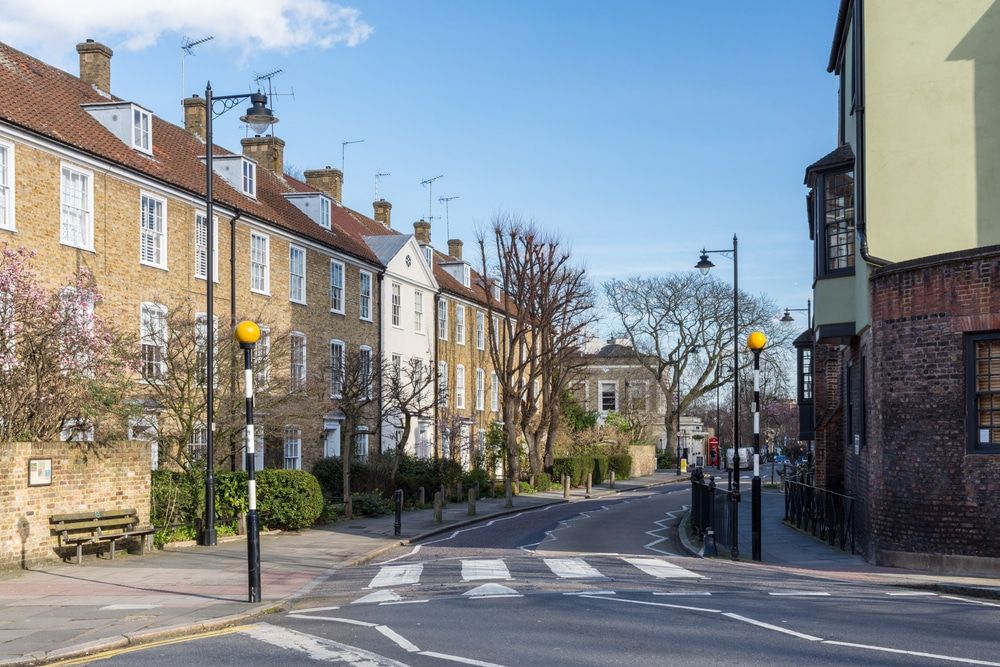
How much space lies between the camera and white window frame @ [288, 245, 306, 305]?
34438 mm

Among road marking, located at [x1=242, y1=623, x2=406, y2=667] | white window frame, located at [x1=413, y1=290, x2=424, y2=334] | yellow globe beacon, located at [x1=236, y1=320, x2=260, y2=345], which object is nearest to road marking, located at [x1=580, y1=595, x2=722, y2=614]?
road marking, located at [x1=242, y1=623, x2=406, y2=667]

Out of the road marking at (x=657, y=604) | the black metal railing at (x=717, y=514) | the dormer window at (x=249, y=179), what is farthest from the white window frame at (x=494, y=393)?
the road marking at (x=657, y=604)

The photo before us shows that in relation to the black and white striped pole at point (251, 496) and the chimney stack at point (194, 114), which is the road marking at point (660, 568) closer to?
the black and white striped pole at point (251, 496)

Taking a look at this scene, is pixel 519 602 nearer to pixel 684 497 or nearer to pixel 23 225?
pixel 23 225

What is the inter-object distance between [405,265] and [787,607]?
33188mm

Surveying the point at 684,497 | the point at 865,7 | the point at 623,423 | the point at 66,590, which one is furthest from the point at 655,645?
the point at 623,423

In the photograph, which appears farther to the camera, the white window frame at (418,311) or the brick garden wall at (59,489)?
the white window frame at (418,311)

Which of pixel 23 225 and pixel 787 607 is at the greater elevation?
pixel 23 225

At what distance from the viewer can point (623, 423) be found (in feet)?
236

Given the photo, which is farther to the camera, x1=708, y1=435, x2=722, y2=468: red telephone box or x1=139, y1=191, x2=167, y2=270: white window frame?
x1=708, y1=435, x2=722, y2=468: red telephone box

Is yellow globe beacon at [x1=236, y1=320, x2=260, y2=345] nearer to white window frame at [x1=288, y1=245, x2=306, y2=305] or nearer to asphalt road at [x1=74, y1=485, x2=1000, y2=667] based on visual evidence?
asphalt road at [x1=74, y1=485, x2=1000, y2=667]

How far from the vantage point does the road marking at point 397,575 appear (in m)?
15.6

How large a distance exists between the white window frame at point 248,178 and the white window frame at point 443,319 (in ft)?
48.2

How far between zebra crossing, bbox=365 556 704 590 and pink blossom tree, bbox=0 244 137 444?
618 centimetres
